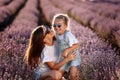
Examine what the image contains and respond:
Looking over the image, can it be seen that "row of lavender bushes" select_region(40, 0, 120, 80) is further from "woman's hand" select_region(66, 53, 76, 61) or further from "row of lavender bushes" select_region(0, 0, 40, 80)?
"row of lavender bushes" select_region(0, 0, 40, 80)

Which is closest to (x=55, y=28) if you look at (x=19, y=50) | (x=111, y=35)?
(x=19, y=50)

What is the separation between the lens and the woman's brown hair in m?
5.36

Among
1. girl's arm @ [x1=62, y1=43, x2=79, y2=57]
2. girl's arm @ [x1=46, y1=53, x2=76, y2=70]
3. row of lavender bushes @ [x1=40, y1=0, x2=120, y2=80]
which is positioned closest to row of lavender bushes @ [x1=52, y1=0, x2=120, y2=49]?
row of lavender bushes @ [x1=40, y1=0, x2=120, y2=80]

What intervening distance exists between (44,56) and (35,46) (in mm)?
242

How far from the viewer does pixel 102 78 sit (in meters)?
5.62

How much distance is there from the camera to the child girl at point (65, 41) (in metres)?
5.23

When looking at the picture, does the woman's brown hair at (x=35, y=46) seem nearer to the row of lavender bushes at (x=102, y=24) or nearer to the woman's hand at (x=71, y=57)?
the woman's hand at (x=71, y=57)

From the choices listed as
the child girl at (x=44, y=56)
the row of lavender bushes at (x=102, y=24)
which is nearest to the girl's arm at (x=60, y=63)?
the child girl at (x=44, y=56)

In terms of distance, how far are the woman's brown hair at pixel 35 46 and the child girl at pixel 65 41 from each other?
19 centimetres

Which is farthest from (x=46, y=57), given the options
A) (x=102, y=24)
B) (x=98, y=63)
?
(x=102, y=24)

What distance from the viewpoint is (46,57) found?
17.1 ft

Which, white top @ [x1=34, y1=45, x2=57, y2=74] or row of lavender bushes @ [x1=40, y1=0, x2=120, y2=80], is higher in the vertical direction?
white top @ [x1=34, y1=45, x2=57, y2=74]

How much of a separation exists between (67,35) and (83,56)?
101 centimetres

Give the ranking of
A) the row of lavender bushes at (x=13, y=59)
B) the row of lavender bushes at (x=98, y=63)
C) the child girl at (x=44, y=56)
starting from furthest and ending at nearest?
1. the row of lavender bushes at (x=98, y=63)
2. the row of lavender bushes at (x=13, y=59)
3. the child girl at (x=44, y=56)
